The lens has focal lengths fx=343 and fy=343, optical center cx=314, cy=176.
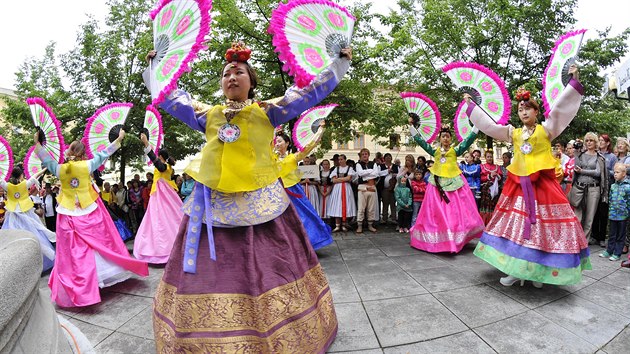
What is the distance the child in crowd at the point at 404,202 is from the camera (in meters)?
7.37

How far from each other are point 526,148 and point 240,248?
10.5 feet

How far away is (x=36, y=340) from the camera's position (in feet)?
2.99

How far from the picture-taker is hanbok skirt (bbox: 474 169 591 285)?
3.39 meters

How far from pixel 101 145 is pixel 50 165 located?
1008 millimetres

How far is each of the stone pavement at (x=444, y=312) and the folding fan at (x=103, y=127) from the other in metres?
2.00

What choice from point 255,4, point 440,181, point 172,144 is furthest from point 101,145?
point 172,144

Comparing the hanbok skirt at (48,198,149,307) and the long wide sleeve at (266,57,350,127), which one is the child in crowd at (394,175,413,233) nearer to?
the hanbok skirt at (48,198,149,307)

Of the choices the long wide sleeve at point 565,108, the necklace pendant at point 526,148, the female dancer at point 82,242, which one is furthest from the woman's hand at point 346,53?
the female dancer at point 82,242

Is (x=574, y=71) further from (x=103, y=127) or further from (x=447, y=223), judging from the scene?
(x=103, y=127)

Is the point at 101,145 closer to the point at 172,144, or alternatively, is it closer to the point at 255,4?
the point at 255,4

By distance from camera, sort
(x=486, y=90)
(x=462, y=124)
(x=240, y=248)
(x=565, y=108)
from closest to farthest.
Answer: (x=240, y=248) → (x=565, y=108) → (x=486, y=90) → (x=462, y=124)

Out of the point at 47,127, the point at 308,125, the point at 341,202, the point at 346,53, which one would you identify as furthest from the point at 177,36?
the point at 341,202

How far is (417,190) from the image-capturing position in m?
7.12

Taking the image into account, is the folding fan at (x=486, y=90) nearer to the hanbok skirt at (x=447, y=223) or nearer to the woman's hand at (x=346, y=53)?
the hanbok skirt at (x=447, y=223)
